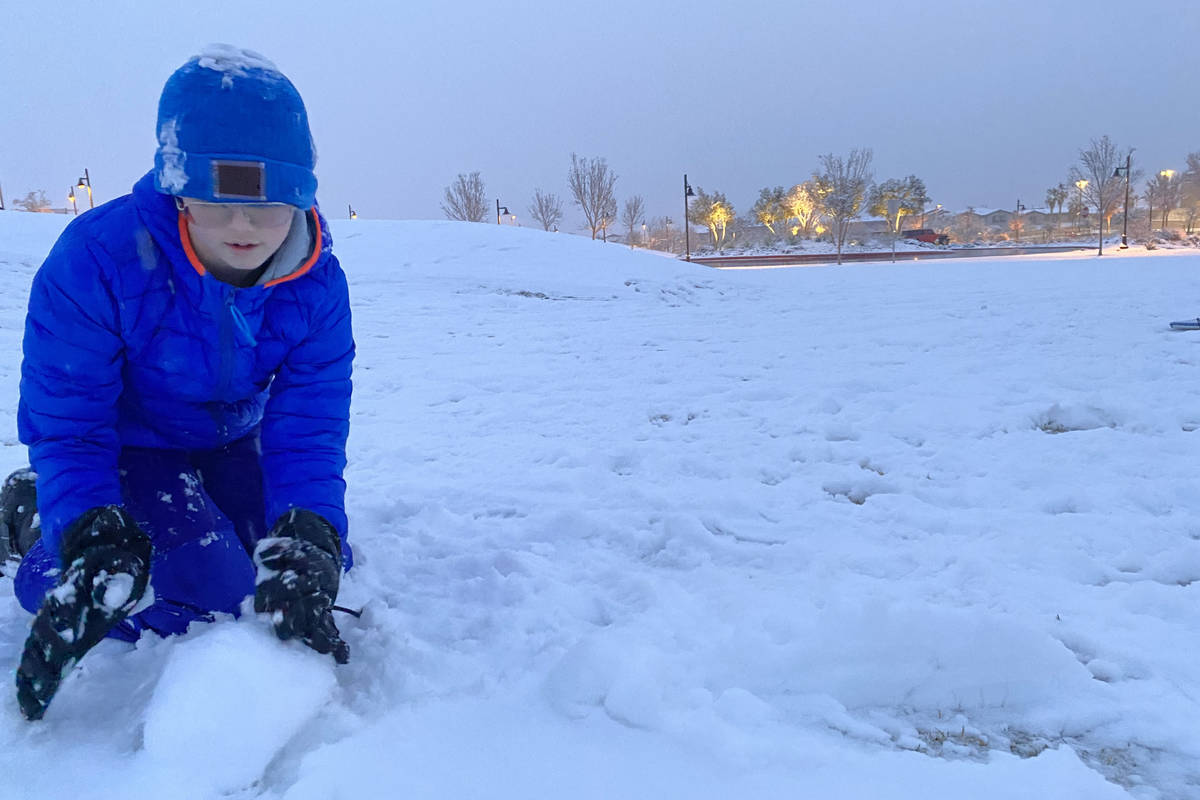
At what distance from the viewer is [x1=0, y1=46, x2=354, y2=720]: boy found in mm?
1428

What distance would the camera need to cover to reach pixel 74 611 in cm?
137

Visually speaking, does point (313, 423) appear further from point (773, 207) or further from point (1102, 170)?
point (773, 207)

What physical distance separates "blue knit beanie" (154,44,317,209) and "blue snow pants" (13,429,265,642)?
0.76 m

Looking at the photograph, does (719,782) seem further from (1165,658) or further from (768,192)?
(768,192)

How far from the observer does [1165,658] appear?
1605mm

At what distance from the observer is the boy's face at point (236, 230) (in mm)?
1479

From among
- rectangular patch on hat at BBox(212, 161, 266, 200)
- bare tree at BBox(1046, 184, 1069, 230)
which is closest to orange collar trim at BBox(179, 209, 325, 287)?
rectangular patch on hat at BBox(212, 161, 266, 200)

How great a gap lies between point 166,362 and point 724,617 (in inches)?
59.2

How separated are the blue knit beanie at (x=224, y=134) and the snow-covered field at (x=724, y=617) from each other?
903mm

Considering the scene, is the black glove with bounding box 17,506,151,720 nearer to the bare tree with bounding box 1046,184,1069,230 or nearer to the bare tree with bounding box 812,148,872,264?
the bare tree with bounding box 812,148,872,264

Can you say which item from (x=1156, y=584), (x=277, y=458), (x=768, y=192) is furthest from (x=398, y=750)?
(x=768, y=192)

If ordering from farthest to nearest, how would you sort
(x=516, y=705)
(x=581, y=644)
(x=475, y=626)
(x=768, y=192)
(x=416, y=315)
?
1. (x=768, y=192)
2. (x=416, y=315)
3. (x=475, y=626)
4. (x=581, y=644)
5. (x=516, y=705)

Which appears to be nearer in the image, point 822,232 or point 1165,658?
point 1165,658

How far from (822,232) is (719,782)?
168ft
